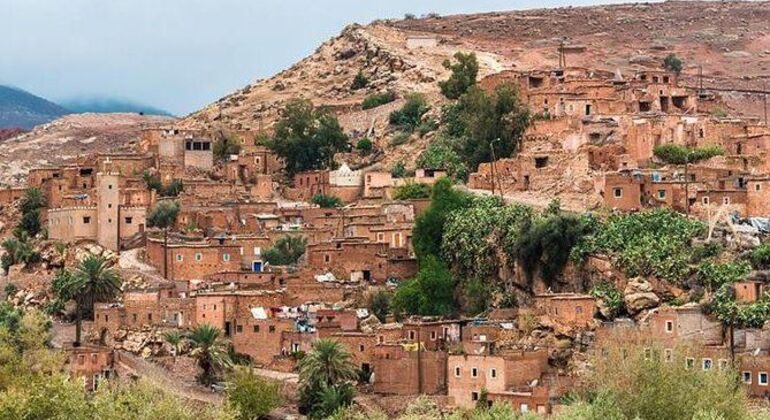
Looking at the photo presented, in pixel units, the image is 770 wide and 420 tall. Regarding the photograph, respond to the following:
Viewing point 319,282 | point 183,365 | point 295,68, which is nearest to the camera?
point 183,365

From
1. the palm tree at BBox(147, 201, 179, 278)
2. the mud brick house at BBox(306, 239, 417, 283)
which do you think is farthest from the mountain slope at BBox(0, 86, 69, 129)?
the mud brick house at BBox(306, 239, 417, 283)

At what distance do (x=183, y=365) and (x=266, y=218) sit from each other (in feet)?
29.6

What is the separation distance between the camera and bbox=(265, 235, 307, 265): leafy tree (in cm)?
5306

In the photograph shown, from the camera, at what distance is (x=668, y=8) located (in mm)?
98000

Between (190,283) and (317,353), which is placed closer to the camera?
(317,353)

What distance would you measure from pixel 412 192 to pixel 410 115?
401 inches

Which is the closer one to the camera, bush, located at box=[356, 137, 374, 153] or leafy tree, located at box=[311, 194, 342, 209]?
leafy tree, located at box=[311, 194, 342, 209]

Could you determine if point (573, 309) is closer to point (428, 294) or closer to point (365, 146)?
point (428, 294)

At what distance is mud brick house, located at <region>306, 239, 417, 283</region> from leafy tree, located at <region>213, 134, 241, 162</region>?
1101 cm

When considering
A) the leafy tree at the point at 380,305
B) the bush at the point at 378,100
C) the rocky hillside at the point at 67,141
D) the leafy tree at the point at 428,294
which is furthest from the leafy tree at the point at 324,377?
the bush at the point at 378,100

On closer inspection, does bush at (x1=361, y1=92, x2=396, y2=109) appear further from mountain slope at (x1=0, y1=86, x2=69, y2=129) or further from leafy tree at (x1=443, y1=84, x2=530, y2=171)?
mountain slope at (x1=0, y1=86, x2=69, y2=129)

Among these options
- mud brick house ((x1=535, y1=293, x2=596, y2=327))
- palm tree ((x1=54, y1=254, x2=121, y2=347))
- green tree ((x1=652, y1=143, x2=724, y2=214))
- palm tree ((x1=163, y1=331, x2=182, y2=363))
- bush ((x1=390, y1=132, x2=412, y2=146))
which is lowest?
palm tree ((x1=163, y1=331, x2=182, y2=363))

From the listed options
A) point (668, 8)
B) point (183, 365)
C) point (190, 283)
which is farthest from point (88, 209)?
point (668, 8)

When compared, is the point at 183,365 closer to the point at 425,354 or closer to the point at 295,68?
the point at 425,354
